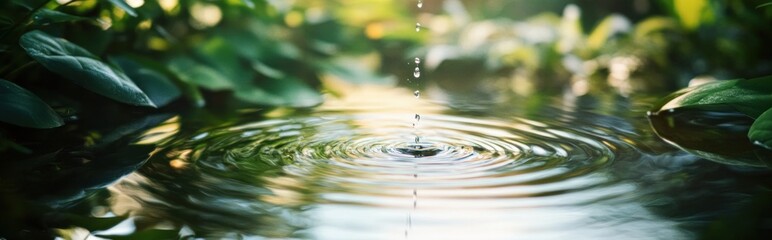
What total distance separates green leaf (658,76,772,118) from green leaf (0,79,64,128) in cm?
131

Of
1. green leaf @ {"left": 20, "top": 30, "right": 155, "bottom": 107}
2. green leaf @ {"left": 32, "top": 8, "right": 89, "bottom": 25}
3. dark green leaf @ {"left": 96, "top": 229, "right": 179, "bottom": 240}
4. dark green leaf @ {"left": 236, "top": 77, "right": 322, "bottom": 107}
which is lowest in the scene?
dark green leaf @ {"left": 96, "top": 229, "right": 179, "bottom": 240}

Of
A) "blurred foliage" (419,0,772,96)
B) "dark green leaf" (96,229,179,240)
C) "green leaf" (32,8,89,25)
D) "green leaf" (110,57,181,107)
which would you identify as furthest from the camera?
"blurred foliage" (419,0,772,96)

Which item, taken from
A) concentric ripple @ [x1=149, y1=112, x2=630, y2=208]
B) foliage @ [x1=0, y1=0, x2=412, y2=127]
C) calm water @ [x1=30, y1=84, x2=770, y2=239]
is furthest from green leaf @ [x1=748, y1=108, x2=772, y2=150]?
foliage @ [x1=0, y1=0, x2=412, y2=127]

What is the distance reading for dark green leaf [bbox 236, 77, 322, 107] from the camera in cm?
296

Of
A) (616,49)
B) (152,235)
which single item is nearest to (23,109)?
(152,235)

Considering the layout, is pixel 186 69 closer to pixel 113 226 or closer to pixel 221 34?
pixel 221 34

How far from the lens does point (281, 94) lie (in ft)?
10.2

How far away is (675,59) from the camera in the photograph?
390 centimetres

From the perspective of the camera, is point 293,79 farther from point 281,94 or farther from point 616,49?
point 616,49

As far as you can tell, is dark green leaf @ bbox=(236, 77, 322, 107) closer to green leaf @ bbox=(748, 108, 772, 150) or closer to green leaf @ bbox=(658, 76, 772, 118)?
green leaf @ bbox=(658, 76, 772, 118)

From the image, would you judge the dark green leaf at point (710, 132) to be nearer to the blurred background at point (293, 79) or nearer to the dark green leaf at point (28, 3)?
the blurred background at point (293, 79)

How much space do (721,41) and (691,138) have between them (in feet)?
5.47

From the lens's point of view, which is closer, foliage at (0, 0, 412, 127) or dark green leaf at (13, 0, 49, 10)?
foliage at (0, 0, 412, 127)

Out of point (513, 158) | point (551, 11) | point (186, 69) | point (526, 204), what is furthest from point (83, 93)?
point (551, 11)
